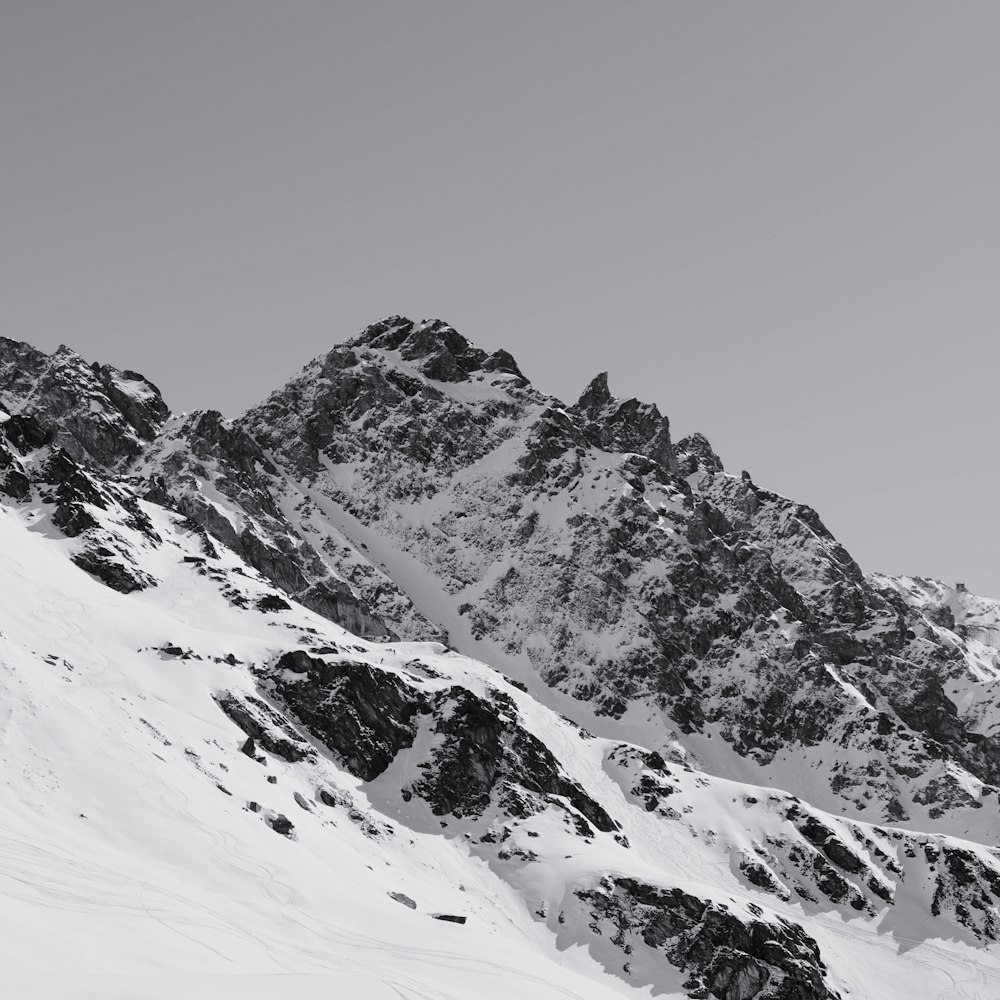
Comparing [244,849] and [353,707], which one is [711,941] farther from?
[244,849]

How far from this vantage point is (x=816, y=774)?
17075 cm

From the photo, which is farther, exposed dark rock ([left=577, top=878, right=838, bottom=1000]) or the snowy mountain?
exposed dark rock ([left=577, top=878, right=838, bottom=1000])

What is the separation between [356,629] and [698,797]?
76373 millimetres

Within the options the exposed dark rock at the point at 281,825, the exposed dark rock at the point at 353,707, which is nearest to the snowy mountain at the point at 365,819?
the exposed dark rock at the point at 281,825

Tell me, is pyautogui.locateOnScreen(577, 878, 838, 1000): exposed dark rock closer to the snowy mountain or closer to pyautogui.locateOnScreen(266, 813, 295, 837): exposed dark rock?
the snowy mountain

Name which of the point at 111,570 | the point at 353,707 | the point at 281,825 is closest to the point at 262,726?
the point at 353,707

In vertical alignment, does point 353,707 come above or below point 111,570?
below

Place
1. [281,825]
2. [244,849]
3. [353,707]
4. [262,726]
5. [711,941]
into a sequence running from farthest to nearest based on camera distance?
[353,707]
[262,726]
[711,941]
[281,825]
[244,849]

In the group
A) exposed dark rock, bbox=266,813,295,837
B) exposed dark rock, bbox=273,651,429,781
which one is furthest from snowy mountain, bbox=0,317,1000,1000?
exposed dark rock, bbox=273,651,429,781

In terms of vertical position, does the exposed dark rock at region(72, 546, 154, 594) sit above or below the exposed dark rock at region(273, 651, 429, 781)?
above

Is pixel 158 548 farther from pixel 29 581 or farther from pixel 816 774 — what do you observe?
pixel 816 774

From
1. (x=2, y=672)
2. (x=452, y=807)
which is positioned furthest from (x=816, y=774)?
(x=2, y=672)

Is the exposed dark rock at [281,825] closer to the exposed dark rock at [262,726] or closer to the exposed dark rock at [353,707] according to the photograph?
the exposed dark rock at [262,726]

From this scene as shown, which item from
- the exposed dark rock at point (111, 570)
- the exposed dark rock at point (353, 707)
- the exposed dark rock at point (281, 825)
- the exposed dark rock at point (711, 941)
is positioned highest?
the exposed dark rock at point (111, 570)
